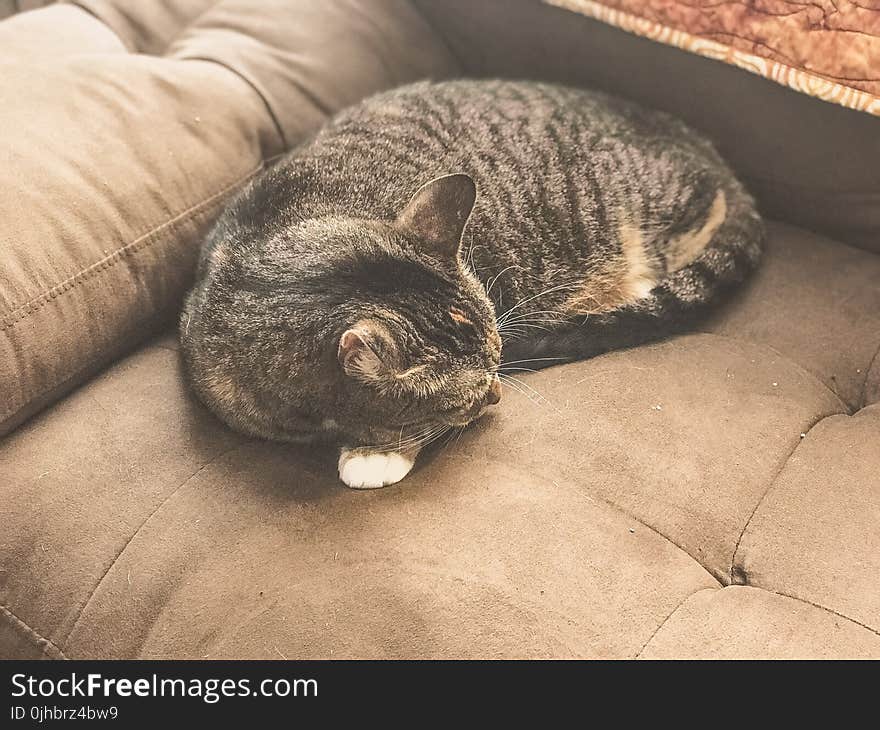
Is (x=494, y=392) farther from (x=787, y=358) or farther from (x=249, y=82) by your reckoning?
(x=249, y=82)

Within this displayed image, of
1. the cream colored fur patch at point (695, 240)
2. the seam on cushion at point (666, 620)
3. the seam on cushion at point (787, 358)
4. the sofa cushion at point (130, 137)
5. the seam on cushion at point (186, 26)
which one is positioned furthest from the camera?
the seam on cushion at point (186, 26)

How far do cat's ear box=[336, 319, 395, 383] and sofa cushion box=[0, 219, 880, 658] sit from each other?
0.55 ft

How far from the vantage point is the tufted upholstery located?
0.90 m

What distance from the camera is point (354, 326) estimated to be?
985 mm

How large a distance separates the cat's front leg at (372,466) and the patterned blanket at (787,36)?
0.86 metres

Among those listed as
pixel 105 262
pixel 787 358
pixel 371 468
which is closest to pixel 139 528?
pixel 371 468

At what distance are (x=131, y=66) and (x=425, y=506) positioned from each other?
0.87 metres

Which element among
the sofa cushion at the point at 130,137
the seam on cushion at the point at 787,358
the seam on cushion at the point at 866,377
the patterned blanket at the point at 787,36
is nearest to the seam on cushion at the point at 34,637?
the sofa cushion at the point at 130,137

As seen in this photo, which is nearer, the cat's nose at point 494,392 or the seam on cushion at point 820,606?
the seam on cushion at point 820,606

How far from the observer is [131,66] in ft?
4.33

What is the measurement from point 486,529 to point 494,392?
0.22 m

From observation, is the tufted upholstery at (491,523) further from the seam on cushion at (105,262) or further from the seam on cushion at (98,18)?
the seam on cushion at (98,18)

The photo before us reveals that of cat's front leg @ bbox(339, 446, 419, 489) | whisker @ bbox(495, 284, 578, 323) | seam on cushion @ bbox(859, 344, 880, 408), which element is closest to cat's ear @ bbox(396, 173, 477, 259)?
whisker @ bbox(495, 284, 578, 323)

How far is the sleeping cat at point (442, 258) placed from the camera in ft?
3.49
